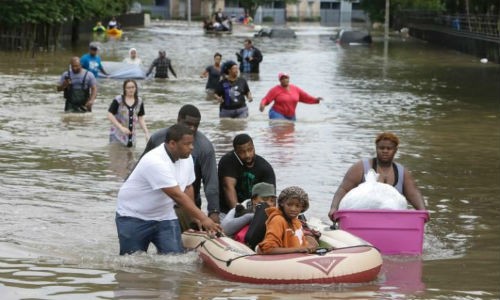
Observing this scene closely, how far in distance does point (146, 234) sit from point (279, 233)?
1176mm

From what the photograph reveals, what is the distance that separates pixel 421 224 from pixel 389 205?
0.37 m

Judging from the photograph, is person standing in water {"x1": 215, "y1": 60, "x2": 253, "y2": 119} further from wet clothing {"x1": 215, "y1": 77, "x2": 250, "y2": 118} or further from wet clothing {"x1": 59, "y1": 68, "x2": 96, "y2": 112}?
wet clothing {"x1": 59, "y1": 68, "x2": 96, "y2": 112}

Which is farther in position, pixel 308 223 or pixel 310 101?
pixel 310 101

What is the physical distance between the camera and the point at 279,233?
34.1 feet

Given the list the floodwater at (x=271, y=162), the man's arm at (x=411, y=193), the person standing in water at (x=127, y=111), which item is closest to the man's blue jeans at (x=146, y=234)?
the floodwater at (x=271, y=162)

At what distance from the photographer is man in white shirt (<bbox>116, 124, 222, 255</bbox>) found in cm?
1010

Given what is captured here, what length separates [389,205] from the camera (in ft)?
37.4

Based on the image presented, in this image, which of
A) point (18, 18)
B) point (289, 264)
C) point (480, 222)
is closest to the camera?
point (289, 264)

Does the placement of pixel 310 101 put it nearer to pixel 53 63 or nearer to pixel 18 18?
pixel 53 63

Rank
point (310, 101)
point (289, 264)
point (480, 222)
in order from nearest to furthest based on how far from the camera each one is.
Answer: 1. point (289, 264)
2. point (480, 222)
3. point (310, 101)

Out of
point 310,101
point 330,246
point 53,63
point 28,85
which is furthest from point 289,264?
point 53,63

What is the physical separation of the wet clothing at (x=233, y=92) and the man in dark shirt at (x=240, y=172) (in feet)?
38.9

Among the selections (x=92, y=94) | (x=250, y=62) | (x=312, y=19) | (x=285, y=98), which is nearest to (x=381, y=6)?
(x=312, y=19)

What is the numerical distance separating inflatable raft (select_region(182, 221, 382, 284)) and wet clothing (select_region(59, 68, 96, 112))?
45.3 feet
